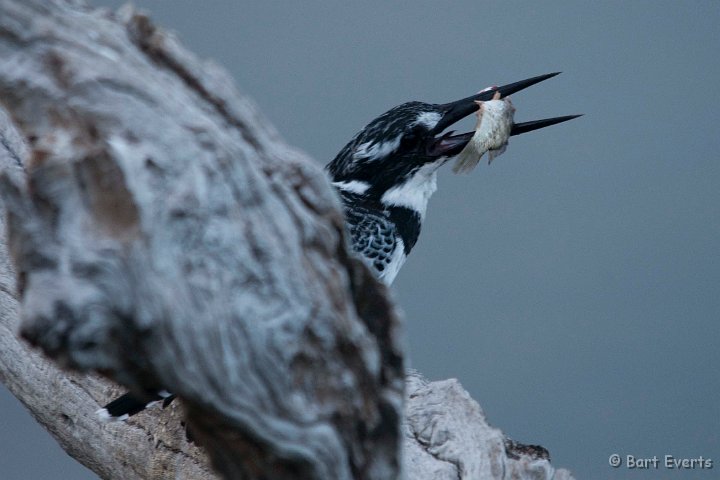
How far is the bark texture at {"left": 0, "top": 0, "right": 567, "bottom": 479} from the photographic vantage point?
148 cm

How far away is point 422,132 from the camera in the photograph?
3.22 metres

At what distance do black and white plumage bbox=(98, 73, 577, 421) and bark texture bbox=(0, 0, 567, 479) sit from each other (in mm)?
1445

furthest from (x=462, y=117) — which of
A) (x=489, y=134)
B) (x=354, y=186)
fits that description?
(x=354, y=186)

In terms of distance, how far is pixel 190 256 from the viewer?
1.56m

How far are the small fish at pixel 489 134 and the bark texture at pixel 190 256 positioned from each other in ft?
4.58

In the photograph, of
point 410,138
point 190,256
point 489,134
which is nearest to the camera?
point 190,256

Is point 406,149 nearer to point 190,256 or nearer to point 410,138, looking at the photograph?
point 410,138

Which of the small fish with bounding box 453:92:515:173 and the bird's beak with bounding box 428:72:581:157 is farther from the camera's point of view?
the bird's beak with bounding box 428:72:581:157

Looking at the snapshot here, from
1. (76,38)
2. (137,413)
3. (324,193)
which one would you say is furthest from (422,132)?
(76,38)

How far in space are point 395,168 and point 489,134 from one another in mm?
378

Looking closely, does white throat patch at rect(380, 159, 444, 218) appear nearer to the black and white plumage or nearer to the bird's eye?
the black and white plumage

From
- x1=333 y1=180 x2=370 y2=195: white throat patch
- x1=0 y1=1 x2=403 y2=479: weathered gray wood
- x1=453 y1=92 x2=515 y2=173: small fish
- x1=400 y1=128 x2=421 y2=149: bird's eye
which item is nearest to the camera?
x1=0 y1=1 x2=403 y2=479: weathered gray wood

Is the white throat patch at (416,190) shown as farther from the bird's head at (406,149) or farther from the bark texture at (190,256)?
the bark texture at (190,256)

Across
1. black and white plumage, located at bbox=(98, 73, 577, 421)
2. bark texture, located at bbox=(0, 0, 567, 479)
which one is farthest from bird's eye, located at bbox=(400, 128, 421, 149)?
bark texture, located at bbox=(0, 0, 567, 479)
